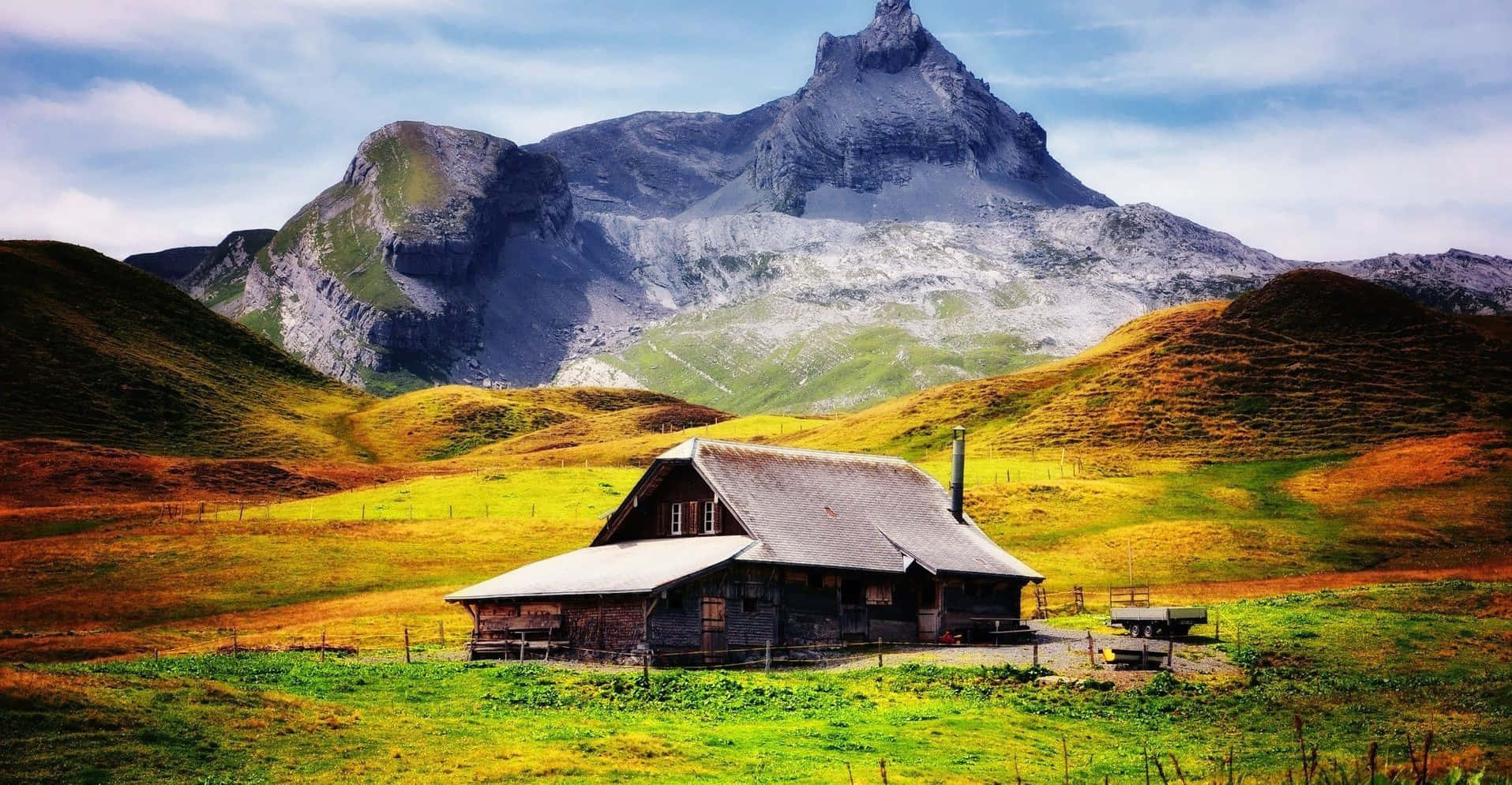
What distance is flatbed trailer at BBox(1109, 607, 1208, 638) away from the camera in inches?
2147

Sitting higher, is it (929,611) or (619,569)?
(619,569)

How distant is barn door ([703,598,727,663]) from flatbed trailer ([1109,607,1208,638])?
17.7 meters

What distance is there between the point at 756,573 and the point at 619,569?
6210 mm

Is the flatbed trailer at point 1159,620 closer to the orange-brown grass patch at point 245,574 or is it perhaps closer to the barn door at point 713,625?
the barn door at point 713,625

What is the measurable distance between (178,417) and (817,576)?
464 feet

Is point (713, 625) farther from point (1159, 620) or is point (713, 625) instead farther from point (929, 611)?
point (1159, 620)

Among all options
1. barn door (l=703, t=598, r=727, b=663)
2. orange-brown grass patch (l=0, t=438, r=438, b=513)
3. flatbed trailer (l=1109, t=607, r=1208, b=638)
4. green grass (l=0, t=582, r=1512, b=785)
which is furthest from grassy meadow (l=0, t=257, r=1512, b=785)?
barn door (l=703, t=598, r=727, b=663)

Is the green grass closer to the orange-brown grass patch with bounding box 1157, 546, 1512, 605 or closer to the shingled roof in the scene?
the shingled roof

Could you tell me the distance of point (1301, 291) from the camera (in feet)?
532

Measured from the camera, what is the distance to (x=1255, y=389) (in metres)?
136

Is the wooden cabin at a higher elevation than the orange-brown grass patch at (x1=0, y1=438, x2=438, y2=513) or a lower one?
lower

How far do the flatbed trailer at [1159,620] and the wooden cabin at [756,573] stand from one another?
720 centimetres

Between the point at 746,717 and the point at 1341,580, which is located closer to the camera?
the point at 746,717

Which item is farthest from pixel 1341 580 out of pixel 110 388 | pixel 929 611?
pixel 110 388
